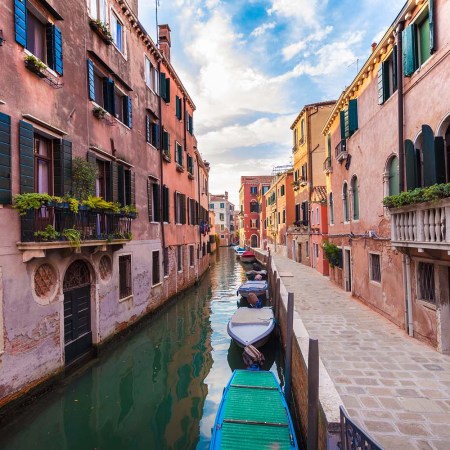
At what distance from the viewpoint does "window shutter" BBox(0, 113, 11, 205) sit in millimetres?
6125

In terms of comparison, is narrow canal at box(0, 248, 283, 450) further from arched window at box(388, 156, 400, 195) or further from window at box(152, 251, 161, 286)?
arched window at box(388, 156, 400, 195)

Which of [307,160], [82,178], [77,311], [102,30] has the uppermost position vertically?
[102,30]

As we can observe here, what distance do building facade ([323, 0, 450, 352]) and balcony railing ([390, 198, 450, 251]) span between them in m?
0.02

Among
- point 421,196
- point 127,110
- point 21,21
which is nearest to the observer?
point 421,196

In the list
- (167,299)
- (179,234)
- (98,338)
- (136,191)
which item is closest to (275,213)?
(179,234)

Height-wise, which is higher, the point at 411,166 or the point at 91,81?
the point at 91,81

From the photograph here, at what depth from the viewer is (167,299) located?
15375 mm

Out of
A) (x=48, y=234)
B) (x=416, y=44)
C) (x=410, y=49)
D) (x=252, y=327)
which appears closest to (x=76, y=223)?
(x=48, y=234)

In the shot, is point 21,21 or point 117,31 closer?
point 21,21

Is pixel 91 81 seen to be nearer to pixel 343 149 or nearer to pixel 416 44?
pixel 416 44

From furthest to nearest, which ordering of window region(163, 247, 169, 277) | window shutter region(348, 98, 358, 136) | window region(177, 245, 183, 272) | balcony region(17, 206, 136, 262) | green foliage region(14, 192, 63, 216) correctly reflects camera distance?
window region(177, 245, 183, 272) < window region(163, 247, 169, 277) < window shutter region(348, 98, 358, 136) < balcony region(17, 206, 136, 262) < green foliage region(14, 192, 63, 216)

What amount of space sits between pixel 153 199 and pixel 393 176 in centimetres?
953

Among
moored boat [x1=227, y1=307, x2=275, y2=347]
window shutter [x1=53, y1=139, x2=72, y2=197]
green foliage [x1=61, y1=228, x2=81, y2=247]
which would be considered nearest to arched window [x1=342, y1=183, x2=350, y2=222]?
moored boat [x1=227, y1=307, x2=275, y2=347]

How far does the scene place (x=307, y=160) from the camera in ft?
77.4
